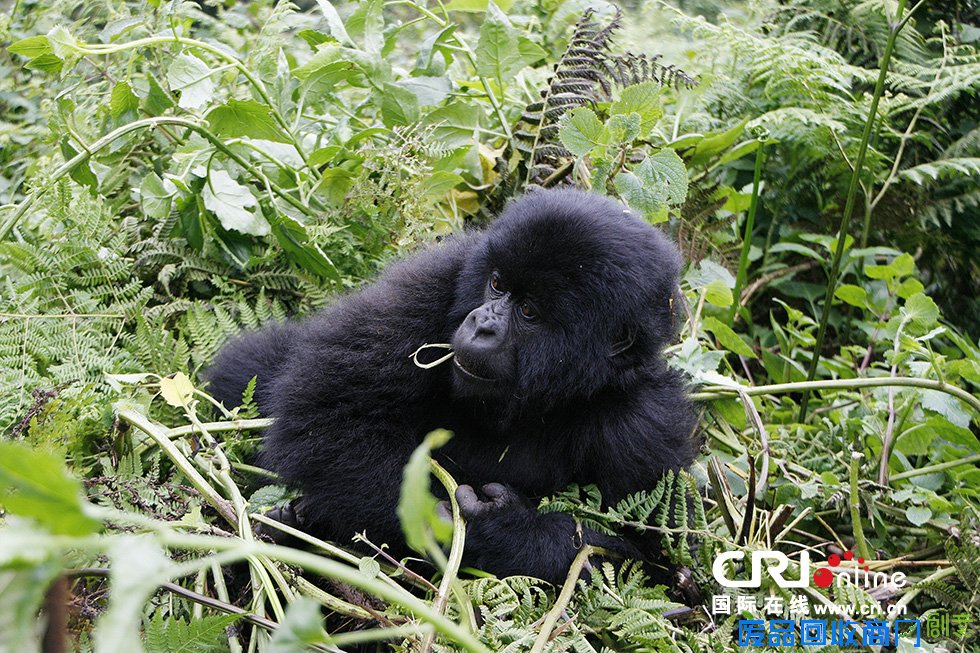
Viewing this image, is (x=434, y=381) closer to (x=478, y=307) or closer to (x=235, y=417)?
(x=478, y=307)

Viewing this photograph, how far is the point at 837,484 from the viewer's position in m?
2.73

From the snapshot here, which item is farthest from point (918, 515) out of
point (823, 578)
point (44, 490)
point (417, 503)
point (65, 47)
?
point (65, 47)

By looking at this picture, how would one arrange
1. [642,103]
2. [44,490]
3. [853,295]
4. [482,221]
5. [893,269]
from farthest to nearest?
[482,221] < [853,295] < [893,269] < [642,103] < [44,490]

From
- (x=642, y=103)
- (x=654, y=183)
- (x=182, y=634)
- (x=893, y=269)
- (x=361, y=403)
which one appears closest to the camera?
(x=182, y=634)

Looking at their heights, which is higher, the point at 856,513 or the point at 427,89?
the point at 427,89

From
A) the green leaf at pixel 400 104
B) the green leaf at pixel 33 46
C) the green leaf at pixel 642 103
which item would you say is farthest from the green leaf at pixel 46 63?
the green leaf at pixel 642 103

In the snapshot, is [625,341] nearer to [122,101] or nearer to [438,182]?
[438,182]

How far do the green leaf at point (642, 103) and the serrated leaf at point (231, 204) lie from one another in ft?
4.32

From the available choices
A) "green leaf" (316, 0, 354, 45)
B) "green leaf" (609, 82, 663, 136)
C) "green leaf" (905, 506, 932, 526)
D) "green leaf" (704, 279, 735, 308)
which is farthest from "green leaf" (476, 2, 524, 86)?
"green leaf" (905, 506, 932, 526)

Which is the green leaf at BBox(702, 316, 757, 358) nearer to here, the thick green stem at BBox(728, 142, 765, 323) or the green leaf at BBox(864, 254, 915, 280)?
the thick green stem at BBox(728, 142, 765, 323)

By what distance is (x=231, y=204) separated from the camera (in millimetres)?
3160

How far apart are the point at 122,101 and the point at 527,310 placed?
1.56 metres

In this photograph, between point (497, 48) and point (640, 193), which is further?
point (497, 48)

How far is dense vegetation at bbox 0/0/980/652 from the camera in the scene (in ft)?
7.07
